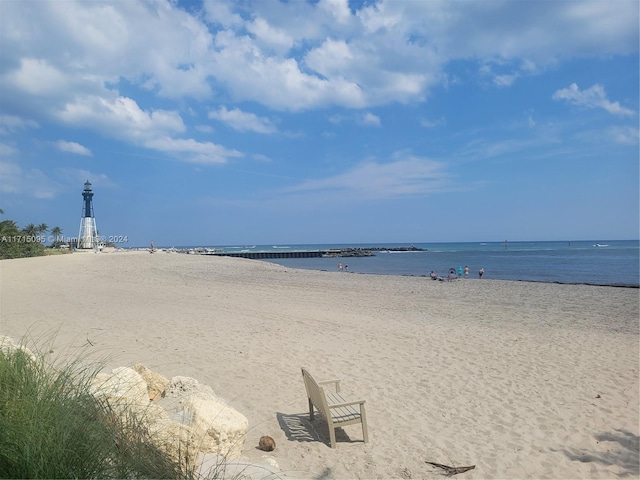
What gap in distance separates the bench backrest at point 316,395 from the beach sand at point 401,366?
35 cm

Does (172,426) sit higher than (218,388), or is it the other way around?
(172,426)

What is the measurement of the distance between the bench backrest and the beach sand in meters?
0.35

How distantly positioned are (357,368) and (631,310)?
12.7 meters

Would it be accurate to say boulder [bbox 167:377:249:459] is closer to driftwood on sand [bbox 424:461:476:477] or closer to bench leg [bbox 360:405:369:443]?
bench leg [bbox 360:405:369:443]

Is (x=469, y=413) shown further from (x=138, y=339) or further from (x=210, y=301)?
(x=210, y=301)

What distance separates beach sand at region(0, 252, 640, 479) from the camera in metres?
4.56

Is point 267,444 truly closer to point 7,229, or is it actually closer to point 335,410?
point 335,410

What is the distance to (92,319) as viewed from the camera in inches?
424

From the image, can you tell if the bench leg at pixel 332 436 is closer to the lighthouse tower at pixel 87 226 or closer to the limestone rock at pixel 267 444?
the limestone rock at pixel 267 444

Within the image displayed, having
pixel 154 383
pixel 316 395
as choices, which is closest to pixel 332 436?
pixel 316 395

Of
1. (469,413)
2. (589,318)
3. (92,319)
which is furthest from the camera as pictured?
(589,318)

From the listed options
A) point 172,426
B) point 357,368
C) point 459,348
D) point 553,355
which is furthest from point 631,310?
point 172,426

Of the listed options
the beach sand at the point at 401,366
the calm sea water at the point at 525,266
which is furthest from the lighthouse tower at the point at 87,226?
the beach sand at the point at 401,366

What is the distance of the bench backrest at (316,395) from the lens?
15.2 feet
